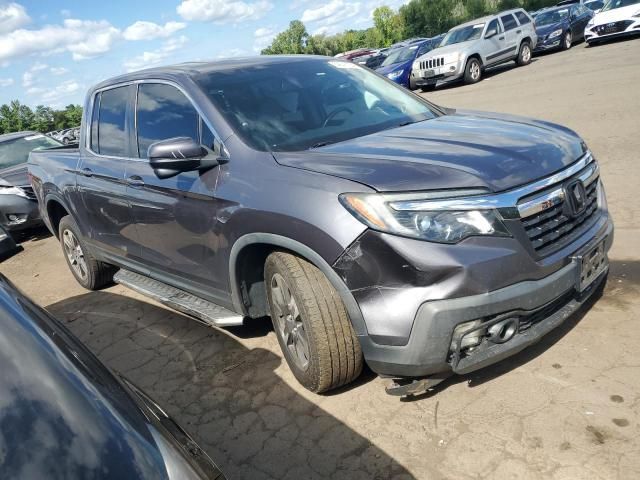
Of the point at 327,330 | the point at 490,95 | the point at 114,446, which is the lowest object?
the point at 490,95

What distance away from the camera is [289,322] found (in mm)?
3178

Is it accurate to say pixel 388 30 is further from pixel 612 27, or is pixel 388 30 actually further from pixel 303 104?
pixel 303 104

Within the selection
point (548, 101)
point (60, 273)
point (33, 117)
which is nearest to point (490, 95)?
point (548, 101)

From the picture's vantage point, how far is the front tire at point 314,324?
2811 millimetres

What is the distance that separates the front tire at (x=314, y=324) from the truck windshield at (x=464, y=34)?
56.1 ft

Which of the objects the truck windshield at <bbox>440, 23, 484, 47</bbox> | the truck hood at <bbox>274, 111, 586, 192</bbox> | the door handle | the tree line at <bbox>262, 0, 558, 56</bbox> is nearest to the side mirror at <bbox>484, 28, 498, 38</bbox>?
the truck windshield at <bbox>440, 23, 484, 47</bbox>

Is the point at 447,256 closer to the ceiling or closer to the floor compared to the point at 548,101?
closer to the ceiling

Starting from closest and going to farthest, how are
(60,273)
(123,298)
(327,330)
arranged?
(327,330)
(123,298)
(60,273)

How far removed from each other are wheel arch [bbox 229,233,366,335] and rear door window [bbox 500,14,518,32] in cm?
1791

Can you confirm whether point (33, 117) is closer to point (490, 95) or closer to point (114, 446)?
point (490, 95)

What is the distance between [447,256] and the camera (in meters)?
2.45

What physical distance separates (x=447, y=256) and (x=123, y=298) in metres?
3.81

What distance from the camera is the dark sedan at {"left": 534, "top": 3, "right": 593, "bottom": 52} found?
21266mm

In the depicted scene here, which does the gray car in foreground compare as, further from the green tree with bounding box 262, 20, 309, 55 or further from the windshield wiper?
the green tree with bounding box 262, 20, 309, 55
